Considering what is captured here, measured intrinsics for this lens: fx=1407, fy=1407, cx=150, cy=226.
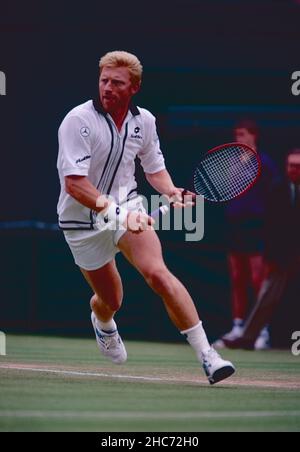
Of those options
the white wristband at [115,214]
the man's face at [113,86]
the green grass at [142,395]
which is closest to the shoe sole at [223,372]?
the green grass at [142,395]

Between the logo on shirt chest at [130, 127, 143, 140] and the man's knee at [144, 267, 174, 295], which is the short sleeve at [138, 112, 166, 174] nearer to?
the logo on shirt chest at [130, 127, 143, 140]

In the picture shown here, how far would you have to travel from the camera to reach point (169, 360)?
1042 cm

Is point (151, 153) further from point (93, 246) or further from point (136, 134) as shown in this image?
point (93, 246)

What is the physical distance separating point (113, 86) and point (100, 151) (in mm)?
405

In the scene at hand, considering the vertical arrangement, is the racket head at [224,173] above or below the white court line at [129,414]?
above

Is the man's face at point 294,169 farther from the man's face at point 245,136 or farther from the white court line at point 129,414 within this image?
the white court line at point 129,414

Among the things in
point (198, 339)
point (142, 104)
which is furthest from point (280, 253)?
point (198, 339)

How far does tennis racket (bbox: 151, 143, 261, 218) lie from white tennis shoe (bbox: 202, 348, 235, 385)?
1177 millimetres

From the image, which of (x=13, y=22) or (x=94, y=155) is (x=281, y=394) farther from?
(x=13, y=22)

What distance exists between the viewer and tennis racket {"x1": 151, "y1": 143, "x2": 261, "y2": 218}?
27.3 ft

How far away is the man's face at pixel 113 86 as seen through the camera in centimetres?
801

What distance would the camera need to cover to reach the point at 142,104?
1292 centimetres

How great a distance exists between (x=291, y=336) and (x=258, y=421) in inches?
228

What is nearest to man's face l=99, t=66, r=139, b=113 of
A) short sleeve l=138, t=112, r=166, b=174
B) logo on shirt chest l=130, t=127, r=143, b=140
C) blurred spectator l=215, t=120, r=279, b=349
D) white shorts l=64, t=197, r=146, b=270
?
logo on shirt chest l=130, t=127, r=143, b=140
